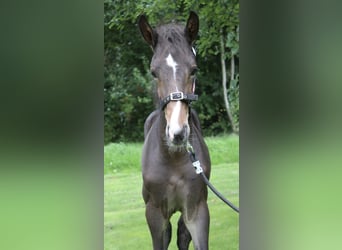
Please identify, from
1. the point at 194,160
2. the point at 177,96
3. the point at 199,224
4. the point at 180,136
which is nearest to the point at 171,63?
the point at 177,96

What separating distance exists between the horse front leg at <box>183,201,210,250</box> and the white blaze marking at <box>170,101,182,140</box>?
47 cm

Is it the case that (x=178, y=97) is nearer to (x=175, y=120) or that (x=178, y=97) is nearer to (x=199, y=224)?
(x=175, y=120)

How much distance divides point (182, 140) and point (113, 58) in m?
0.60

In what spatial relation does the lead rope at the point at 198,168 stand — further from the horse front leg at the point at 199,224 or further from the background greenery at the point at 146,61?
the background greenery at the point at 146,61

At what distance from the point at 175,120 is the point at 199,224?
537 millimetres

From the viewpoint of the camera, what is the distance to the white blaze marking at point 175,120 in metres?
1.43

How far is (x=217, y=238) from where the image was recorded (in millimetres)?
1911

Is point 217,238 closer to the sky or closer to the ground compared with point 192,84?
closer to the ground

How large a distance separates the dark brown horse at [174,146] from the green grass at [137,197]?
9 centimetres

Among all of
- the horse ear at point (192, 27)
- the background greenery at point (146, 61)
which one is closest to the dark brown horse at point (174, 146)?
the horse ear at point (192, 27)

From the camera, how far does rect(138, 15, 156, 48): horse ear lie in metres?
1.58
